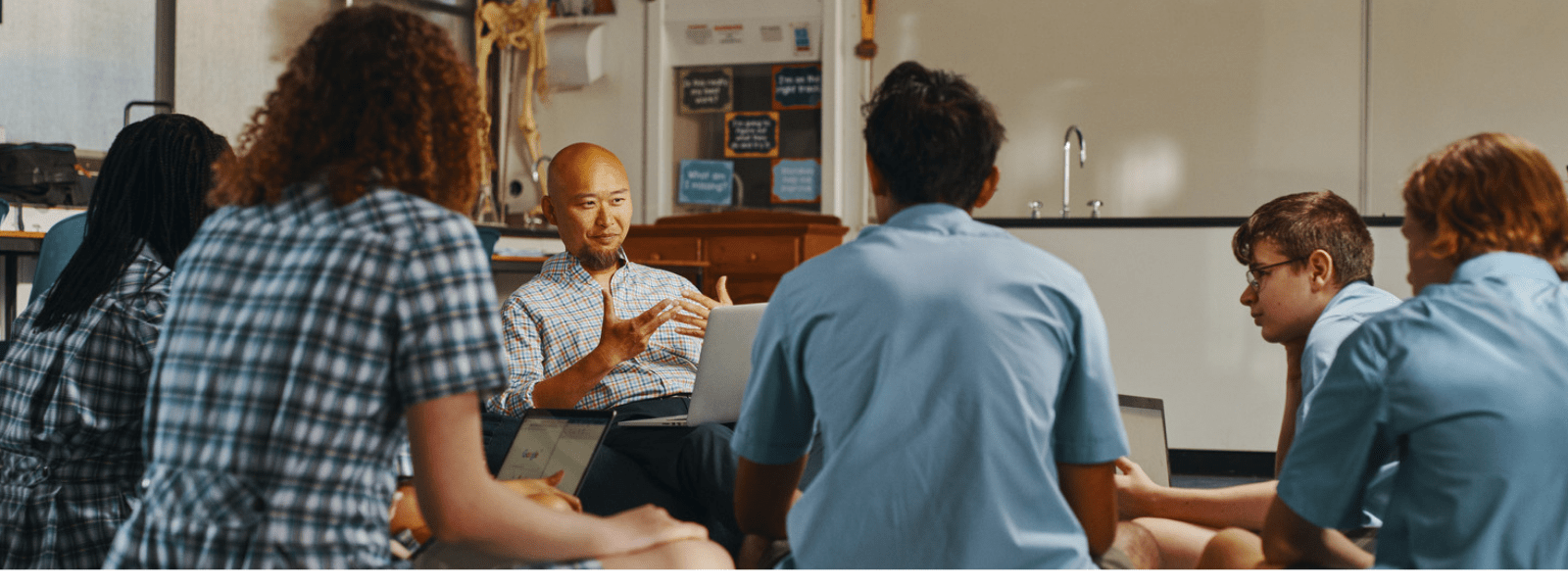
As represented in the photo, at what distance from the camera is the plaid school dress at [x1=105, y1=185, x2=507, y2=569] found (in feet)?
3.20

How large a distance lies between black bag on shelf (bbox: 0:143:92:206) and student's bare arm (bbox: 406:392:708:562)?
394 centimetres

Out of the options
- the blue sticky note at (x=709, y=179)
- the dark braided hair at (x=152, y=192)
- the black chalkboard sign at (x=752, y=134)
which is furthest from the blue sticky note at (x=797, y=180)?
the dark braided hair at (x=152, y=192)

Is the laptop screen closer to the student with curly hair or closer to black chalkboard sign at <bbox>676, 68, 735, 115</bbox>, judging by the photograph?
the student with curly hair

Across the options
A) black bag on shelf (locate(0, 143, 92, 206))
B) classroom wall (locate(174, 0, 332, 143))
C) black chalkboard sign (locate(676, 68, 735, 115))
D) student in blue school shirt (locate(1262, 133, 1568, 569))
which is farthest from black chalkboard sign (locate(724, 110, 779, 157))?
student in blue school shirt (locate(1262, 133, 1568, 569))

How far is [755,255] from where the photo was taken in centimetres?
535

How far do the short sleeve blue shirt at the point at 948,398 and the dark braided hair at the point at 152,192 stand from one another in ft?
2.43

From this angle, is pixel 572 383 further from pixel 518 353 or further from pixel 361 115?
pixel 361 115

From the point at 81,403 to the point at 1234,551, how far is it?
1218 millimetres

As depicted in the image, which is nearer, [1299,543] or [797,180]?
[1299,543]

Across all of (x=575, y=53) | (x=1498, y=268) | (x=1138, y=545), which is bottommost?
(x=1138, y=545)

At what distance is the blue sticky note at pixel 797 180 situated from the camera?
6168 millimetres

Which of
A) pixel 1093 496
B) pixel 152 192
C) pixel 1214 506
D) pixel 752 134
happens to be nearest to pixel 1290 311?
pixel 1214 506

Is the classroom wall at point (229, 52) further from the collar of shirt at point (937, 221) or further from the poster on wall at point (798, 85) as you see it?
the collar of shirt at point (937, 221)

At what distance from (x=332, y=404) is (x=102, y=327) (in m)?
0.49
